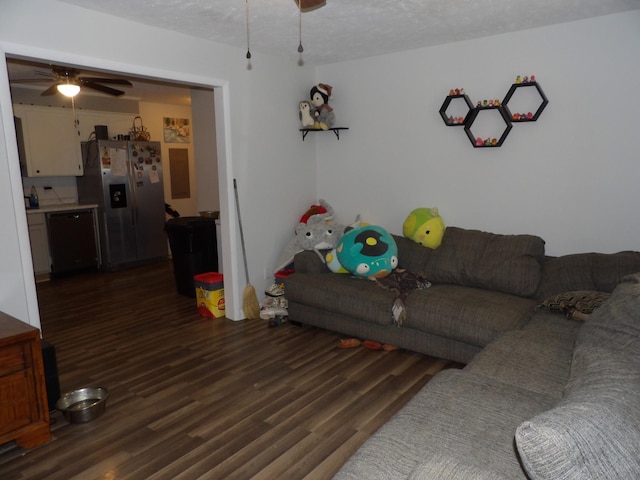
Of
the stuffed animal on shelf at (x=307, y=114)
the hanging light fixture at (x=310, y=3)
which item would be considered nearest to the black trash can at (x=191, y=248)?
the stuffed animal on shelf at (x=307, y=114)

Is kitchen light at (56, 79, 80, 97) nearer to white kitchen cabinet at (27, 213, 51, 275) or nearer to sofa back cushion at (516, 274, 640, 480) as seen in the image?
white kitchen cabinet at (27, 213, 51, 275)

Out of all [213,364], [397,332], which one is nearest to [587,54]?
[397,332]

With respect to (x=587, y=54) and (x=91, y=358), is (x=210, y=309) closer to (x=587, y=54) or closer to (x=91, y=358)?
(x=91, y=358)

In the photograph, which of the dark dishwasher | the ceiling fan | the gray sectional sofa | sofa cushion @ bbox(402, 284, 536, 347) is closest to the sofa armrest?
the gray sectional sofa

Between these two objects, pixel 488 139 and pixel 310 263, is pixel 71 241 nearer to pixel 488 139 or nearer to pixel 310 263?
pixel 310 263

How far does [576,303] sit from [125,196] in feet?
18.8

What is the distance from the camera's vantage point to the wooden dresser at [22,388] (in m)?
2.20

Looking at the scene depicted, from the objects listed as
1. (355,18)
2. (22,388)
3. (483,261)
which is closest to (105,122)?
(355,18)

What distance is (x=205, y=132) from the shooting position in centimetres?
544

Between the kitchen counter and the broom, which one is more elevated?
the kitchen counter

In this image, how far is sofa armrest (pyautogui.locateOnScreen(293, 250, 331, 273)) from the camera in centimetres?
400

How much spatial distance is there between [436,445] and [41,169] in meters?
6.17

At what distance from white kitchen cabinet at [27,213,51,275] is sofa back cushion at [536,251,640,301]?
18.9 feet

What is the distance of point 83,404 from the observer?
2.70 meters
